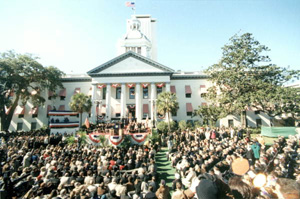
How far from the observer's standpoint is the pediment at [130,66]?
33.4 metres

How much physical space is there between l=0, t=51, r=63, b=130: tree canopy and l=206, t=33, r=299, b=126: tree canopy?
107 feet

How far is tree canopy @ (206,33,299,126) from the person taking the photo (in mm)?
24281

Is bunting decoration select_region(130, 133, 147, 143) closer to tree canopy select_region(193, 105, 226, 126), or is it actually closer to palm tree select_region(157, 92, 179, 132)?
palm tree select_region(157, 92, 179, 132)

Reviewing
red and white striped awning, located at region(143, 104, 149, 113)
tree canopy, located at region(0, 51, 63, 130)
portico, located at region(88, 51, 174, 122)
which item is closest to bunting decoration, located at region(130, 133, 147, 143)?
portico, located at region(88, 51, 174, 122)

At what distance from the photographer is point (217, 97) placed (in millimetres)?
29531

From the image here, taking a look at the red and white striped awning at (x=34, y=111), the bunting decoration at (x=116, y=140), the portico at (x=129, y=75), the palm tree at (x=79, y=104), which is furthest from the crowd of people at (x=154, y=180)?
the red and white striped awning at (x=34, y=111)

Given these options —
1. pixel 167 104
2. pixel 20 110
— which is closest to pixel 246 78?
pixel 167 104

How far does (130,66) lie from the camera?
33.6m

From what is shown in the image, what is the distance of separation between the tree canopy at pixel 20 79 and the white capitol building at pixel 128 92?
10.2ft

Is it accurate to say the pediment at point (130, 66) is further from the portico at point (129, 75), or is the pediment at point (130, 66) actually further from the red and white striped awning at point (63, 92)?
the red and white striped awning at point (63, 92)

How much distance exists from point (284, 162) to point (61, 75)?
37656mm

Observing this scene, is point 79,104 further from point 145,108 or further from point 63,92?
point 145,108

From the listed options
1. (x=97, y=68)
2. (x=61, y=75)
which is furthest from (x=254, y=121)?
(x=61, y=75)

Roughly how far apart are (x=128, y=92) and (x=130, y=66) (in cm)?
Result: 593
